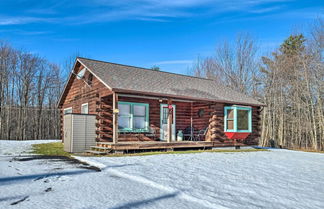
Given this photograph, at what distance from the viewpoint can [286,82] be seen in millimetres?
21531

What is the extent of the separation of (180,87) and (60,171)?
8.42 m

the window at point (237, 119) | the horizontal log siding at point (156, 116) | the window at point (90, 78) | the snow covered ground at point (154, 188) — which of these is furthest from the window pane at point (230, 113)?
the window at point (90, 78)

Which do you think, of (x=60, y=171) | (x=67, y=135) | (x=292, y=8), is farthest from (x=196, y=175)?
(x=292, y=8)

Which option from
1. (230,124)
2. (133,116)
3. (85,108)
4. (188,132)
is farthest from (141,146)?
(230,124)

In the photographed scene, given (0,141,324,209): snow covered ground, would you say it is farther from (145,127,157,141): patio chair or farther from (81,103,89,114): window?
(81,103,89,114): window

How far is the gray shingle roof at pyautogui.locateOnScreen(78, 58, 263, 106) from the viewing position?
1127cm

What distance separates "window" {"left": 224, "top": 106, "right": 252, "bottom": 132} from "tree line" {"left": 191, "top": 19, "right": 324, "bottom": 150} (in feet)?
21.9

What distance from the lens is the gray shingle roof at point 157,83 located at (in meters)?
11.3

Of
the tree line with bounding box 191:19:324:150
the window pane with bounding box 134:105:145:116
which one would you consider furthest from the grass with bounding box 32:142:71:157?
the tree line with bounding box 191:19:324:150

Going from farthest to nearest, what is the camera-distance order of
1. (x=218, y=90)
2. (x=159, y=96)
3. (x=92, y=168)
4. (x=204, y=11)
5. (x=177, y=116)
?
1. (x=204, y=11)
2. (x=218, y=90)
3. (x=177, y=116)
4. (x=159, y=96)
5. (x=92, y=168)

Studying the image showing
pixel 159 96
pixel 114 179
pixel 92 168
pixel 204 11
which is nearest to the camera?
pixel 114 179

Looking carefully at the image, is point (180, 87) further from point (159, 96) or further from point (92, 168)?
point (92, 168)

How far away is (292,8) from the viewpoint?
15.8 m

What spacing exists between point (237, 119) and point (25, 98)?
19.8 meters
